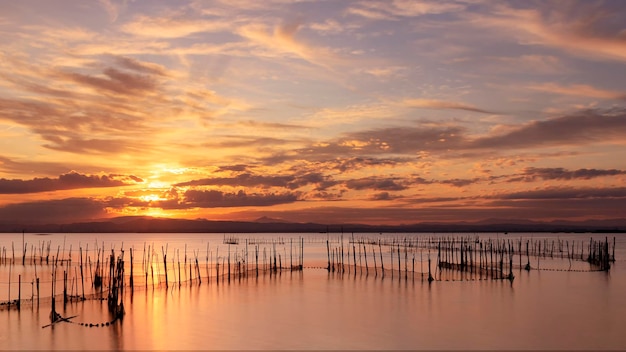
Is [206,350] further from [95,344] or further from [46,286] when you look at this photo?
[46,286]

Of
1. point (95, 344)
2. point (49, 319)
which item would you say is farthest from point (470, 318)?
point (49, 319)

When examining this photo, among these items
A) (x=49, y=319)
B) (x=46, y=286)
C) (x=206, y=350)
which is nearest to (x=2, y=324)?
(x=49, y=319)

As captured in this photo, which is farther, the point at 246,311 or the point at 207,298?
the point at 207,298

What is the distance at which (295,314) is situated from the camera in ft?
96.5

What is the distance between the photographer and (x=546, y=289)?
37688 mm

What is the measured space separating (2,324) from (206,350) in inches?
362

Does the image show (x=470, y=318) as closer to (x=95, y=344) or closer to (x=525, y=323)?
(x=525, y=323)

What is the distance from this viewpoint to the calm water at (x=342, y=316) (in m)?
23.0

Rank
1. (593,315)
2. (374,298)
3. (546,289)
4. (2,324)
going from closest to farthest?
1. (2,324)
2. (593,315)
3. (374,298)
4. (546,289)

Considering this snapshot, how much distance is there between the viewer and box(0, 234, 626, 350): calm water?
23.0 metres

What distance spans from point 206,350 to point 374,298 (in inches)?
549

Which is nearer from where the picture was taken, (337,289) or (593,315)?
(593,315)

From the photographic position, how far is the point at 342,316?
94.2 ft

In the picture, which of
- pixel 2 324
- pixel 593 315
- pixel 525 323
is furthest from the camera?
pixel 593 315
